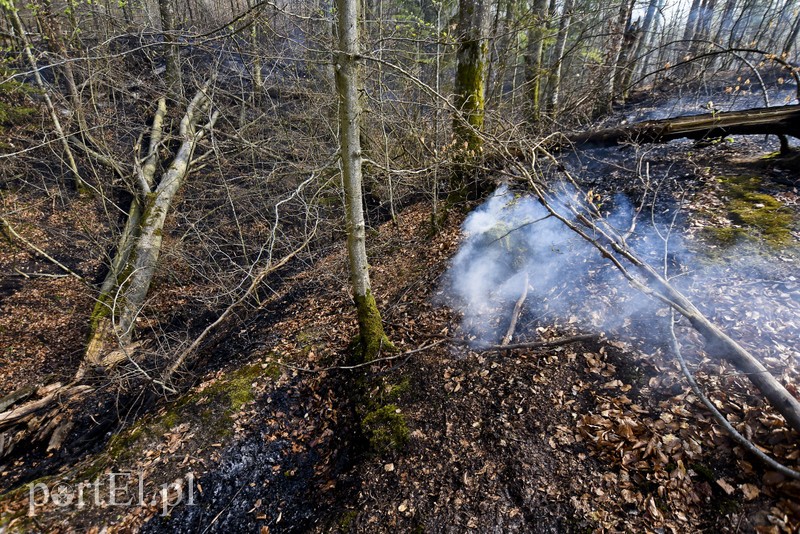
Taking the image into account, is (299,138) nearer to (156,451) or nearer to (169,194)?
(169,194)

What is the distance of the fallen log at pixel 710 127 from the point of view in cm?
542

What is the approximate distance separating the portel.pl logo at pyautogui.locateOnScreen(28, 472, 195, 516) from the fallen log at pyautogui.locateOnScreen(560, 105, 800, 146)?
740 centimetres

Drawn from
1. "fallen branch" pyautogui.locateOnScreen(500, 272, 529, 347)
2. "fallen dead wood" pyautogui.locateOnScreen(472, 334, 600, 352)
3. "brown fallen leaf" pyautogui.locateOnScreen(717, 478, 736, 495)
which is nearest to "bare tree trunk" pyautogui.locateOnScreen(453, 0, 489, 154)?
"fallen branch" pyautogui.locateOnScreen(500, 272, 529, 347)

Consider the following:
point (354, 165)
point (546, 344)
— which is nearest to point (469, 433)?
point (546, 344)

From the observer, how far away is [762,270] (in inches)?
167

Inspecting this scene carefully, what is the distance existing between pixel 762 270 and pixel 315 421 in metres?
5.85

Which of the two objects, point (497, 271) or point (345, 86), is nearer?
point (345, 86)

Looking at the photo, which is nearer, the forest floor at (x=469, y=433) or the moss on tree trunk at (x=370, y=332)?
the forest floor at (x=469, y=433)

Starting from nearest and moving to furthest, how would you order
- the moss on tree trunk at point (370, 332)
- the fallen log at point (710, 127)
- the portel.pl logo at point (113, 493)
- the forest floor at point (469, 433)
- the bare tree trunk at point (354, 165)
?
the forest floor at point (469, 433) < the bare tree trunk at point (354, 165) < the portel.pl logo at point (113, 493) < the moss on tree trunk at point (370, 332) < the fallen log at point (710, 127)

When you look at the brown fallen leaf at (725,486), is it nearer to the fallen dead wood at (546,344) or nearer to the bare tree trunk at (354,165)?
the fallen dead wood at (546,344)

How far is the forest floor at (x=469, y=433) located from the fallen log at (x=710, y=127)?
63cm

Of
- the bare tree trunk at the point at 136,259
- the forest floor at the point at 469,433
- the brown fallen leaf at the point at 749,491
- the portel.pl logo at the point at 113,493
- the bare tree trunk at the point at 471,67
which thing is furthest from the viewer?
the bare tree trunk at the point at 136,259

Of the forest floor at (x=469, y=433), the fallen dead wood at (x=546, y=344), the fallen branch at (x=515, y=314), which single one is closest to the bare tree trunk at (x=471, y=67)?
the fallen branch at (x=515, y=314)

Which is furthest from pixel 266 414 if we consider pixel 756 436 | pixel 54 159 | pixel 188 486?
pixel 54 159
